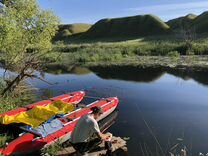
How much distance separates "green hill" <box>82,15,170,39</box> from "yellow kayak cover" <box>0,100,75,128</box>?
8050 cm

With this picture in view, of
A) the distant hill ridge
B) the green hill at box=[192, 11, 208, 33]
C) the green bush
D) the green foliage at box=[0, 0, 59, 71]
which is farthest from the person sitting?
the distant hill ridge

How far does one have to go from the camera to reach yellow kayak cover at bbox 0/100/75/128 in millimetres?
11359

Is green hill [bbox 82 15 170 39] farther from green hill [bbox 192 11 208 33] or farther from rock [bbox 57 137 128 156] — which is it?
rock [bbox 57 137 128 156]

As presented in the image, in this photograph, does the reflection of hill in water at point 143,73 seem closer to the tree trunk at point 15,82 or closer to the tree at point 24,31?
the tree at point 24,31

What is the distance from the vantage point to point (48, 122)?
1112 cm

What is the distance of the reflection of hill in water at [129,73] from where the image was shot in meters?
25.9

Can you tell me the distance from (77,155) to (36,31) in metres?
8.87

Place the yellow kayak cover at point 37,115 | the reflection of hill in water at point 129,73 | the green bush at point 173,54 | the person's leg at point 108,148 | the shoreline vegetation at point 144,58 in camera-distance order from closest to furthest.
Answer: the person's leg at point 108,148, the yellow kayak cover at point 37,115, the reflection of hill in water at point 129,73, the shoreline vegetation at point 144,58, the green bush at point 173,54

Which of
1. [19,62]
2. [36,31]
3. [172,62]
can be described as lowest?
[172,62]

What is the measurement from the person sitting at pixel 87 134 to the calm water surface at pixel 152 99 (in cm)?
155

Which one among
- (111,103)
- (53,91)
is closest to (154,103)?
(111,103)

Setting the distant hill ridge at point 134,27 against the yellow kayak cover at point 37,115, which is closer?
the yellow kayak cover at point 37,115

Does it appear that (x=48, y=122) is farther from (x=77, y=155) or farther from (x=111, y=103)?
(x=111, y=103)

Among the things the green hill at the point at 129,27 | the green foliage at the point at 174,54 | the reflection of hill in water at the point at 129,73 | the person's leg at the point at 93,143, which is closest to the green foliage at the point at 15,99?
the person's leg at the point at 93,143
